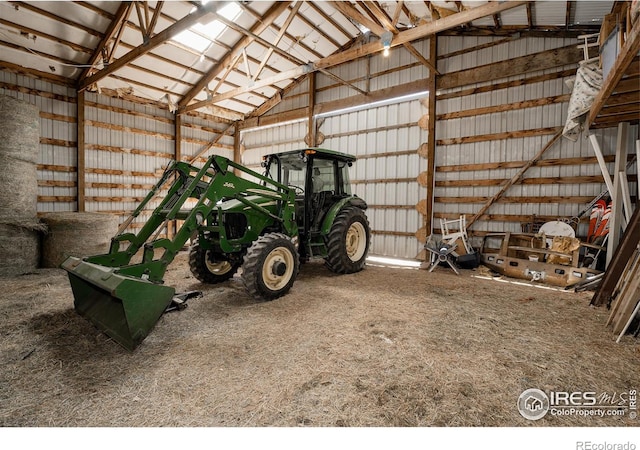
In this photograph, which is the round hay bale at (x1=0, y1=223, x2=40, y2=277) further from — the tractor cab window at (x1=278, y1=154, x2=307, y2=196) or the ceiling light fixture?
the ceiling light fixture

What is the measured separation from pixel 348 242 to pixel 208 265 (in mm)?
2559

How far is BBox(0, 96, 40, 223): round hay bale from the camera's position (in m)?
5.30

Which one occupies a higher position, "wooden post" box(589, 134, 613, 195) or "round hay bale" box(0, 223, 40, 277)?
"wooden post" box(589, 134, 613, 195)

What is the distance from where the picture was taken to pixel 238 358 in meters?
2.41

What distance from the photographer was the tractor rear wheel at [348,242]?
527 centimetres

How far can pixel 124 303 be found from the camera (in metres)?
2.29

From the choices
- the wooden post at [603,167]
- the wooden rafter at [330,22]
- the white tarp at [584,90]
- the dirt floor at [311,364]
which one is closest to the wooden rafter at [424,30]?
the white tarp at [584,90]

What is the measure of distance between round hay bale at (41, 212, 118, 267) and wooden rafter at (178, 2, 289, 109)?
4748 millimetres

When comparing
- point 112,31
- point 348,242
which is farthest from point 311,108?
point 348,242

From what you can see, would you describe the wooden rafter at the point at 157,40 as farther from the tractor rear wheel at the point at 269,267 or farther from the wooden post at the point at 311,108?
the wooden post at the point at 311,108

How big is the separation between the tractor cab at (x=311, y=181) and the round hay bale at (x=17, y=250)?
4443 millimetres

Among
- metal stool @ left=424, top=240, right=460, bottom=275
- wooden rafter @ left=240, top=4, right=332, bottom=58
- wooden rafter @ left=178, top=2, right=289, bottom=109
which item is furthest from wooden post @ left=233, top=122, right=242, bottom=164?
metal stool @ left=424, top=240, right=460, bottom=275

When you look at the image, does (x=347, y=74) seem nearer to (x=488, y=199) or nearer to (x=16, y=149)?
(x=488, y=199)

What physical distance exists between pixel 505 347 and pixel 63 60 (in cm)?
999
